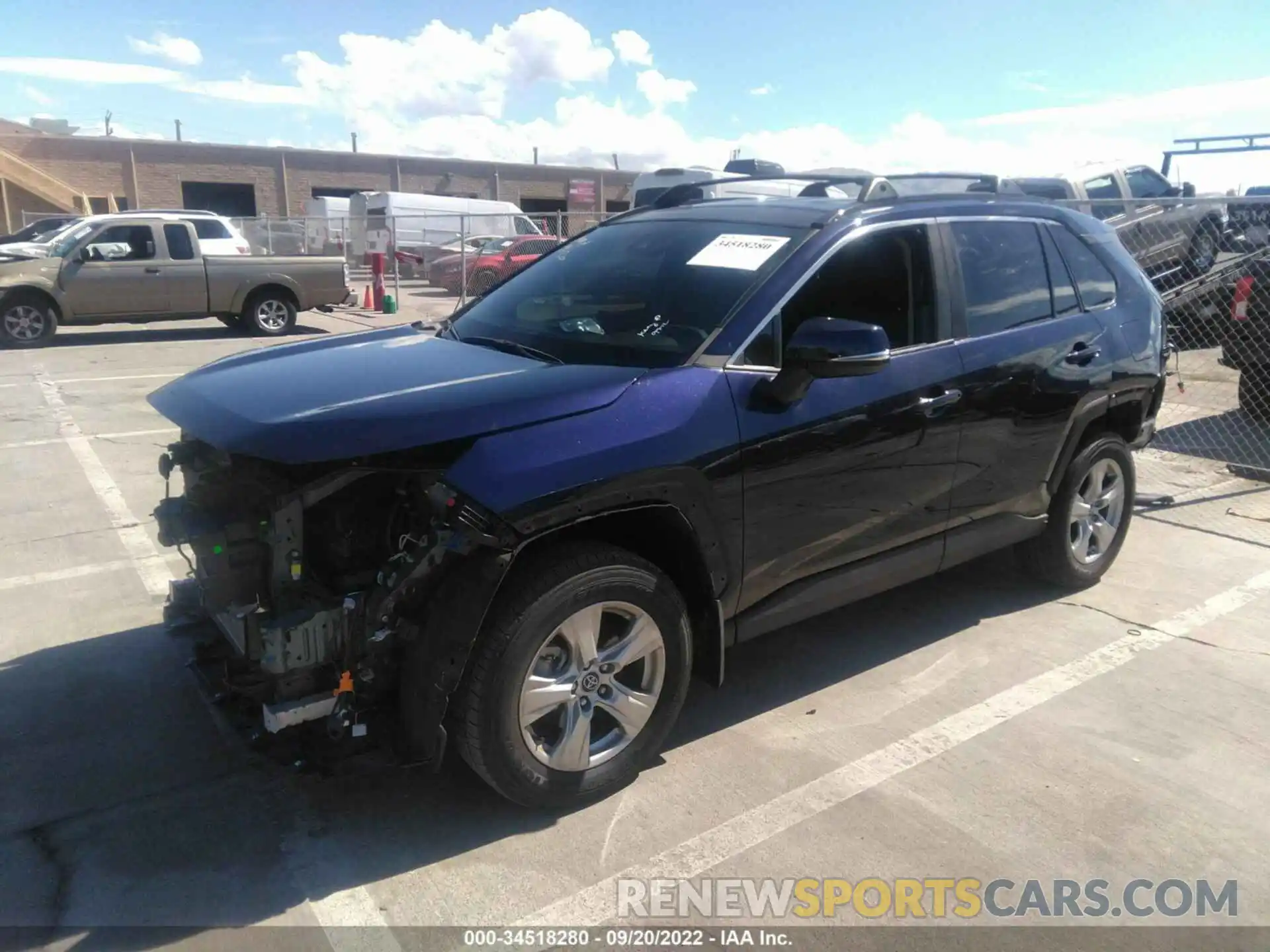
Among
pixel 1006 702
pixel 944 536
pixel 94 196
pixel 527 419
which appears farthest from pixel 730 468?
pixel 94 196

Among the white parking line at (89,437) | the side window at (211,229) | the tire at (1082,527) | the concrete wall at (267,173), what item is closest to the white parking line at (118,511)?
the white parking line at (89,437)

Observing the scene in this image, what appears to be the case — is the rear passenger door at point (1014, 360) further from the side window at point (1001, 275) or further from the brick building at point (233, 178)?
→ the brick building at point (233, 178)

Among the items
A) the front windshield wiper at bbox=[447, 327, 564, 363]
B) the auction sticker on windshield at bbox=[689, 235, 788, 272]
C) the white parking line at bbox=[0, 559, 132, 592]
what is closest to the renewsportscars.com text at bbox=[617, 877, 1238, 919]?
the front windshield wiper at bbox=[447, 327, 564, 363]

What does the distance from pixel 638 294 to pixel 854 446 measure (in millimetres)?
1025

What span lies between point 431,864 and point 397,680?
0.57m

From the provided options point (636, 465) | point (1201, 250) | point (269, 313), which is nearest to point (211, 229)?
point (269, 313)

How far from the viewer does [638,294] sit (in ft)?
12.6

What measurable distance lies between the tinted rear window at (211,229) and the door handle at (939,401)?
1498cm

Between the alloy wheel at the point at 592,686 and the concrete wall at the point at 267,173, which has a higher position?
the concrete wall at the point at 267,173

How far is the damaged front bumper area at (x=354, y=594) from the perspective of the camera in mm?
2789

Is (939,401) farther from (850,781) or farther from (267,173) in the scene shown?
(267,173)

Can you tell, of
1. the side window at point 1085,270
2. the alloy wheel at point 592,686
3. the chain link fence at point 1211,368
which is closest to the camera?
the alloy wheel at point 592,686

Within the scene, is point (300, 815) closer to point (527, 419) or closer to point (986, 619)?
point (527, 419)

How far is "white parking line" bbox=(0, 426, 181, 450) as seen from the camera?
7.66m
